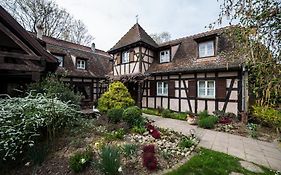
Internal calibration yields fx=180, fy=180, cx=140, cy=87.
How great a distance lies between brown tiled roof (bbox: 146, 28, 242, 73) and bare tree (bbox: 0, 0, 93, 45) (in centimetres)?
1482

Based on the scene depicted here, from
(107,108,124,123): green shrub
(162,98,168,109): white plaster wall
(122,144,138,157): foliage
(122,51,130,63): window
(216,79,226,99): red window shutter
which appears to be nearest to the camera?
(122,144,138,157): foliage

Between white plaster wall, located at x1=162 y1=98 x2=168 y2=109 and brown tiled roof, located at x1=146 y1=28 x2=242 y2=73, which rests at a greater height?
brown tiled roof, located at x1=146 y1=28 x2=242 y2=73

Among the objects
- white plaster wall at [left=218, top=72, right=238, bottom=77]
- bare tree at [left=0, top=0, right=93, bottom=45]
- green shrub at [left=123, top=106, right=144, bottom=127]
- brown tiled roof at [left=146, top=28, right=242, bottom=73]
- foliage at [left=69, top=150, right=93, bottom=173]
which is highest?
bare tree at [left=0, top=0, right=93, bottom=45]

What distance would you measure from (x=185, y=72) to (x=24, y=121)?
30.4 feet

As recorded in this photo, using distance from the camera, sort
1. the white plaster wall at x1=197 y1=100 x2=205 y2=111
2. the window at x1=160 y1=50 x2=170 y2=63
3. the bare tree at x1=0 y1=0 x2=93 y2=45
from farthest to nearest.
A: the bare tree at x1=0 y1=0 x2=93 y2=45 < the window at x1=160 y1=50 x2=170 y2=63 < the white plaster wall at x1=197 y1=100 x2=205 y2=111

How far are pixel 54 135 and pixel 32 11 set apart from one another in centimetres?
1934

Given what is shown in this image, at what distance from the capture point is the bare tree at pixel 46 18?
1871cm

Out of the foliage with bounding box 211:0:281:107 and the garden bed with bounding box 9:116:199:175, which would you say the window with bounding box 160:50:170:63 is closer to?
the garden bed with bounding box 9:116:199:175

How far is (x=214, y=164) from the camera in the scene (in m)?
4.29

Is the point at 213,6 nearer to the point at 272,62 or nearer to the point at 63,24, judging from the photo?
the point at 272,62

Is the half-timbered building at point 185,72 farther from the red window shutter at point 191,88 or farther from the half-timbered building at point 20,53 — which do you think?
the half-timbered building at point 20,53

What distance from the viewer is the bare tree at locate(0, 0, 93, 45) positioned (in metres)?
18.7

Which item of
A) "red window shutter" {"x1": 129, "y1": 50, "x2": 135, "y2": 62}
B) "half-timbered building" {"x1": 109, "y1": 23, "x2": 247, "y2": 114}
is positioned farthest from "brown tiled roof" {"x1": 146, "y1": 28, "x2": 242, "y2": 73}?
"red window shutter" {"x1": 129, "y1": 50, "x2": 135, "y2": 62}

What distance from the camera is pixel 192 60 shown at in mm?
12227
